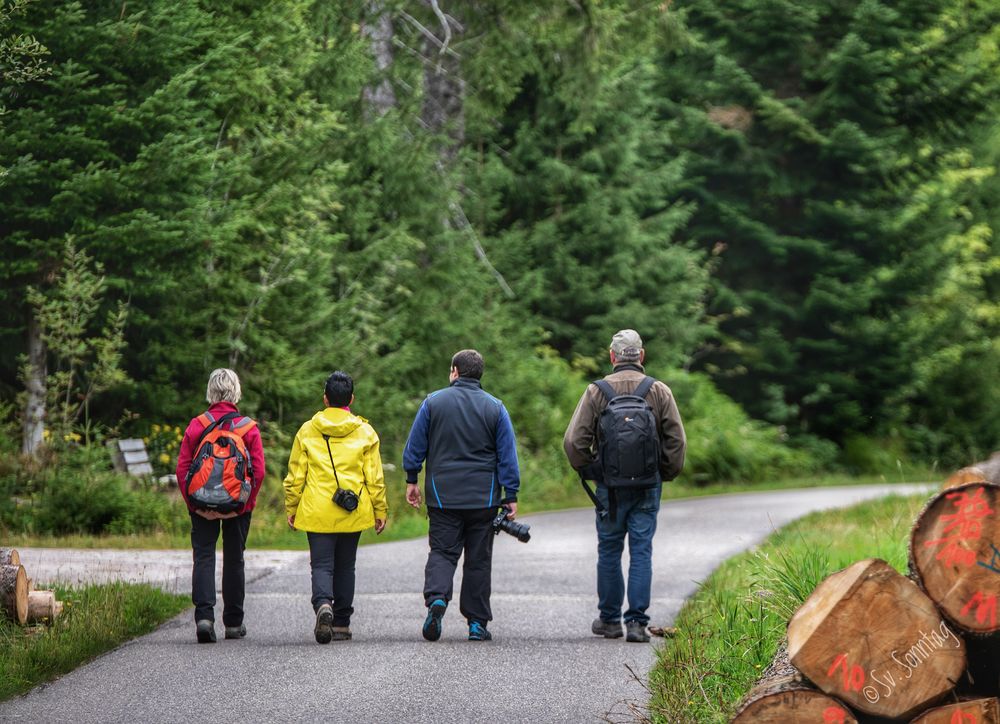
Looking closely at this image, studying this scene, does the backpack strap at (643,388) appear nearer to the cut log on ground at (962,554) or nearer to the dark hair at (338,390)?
the dark hair at (338,390)

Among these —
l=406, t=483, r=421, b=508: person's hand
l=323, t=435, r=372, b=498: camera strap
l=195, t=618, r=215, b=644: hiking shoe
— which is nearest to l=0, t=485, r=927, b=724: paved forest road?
l=195, t=618, r=215, b=644: hiking shoe

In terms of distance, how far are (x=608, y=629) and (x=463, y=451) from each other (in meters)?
1.57

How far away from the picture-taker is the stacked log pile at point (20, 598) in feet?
28.5

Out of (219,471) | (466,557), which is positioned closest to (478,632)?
(466,557)

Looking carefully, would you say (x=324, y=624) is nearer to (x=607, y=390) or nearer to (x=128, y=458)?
(x=607, y=390)

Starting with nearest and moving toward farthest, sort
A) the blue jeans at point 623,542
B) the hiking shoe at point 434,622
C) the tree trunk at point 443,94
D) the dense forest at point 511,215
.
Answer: the hiking shoe at point 434,622 < the blue jeans at point 623,542 < the dense forest at point 511,215 < the tree trunk at point 443,94

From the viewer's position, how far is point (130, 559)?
12.2m

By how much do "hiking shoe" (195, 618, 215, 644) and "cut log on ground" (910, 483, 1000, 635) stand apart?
5.00 m

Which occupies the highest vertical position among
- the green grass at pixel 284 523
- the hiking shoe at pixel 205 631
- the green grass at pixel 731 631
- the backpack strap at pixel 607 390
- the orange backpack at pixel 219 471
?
the backpack strap at pixel 607 390

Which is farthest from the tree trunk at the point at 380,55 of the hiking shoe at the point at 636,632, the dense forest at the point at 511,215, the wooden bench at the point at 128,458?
the hiking shoe at the point at 636,632

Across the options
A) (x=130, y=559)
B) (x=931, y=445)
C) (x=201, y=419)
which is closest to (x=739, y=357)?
(x=931, y=445)

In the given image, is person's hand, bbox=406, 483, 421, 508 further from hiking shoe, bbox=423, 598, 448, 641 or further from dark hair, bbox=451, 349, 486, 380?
dark hair, bbox=451, 349, 486, 380

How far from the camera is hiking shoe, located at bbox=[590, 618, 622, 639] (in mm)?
9672

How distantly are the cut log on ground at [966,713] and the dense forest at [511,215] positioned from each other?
8.50m
